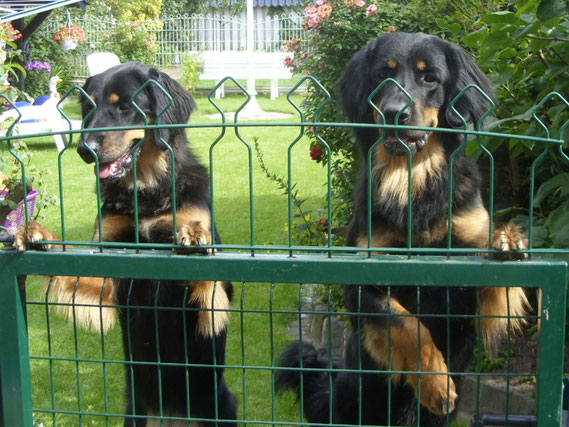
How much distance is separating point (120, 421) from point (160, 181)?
1759 mm

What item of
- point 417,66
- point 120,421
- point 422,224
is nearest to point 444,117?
point 417,66

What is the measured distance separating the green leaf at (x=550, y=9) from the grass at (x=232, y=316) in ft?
4.11

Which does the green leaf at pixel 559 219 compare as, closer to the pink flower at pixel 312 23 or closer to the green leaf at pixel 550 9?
the green leaf at pixel 550 9

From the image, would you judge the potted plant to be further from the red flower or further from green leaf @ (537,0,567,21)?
green leaf @ (537,0,567,21)

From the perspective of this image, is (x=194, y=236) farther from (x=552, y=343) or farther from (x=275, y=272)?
(x=552, y=343)

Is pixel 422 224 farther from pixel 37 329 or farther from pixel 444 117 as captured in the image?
pixel 37 329

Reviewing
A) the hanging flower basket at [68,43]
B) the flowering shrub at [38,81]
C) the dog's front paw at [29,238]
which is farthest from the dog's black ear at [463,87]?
the hanging flower basket at [68,43]

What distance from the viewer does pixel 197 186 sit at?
3377 millimetres

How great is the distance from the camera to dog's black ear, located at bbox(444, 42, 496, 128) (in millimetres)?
3230

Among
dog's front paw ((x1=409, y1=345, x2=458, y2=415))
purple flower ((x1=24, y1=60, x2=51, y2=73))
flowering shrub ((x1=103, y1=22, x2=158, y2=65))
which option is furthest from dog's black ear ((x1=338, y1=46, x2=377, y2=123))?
flowering shrub ((x1=103, y1=22, x2=158, y2=65))

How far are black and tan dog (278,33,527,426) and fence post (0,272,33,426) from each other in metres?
1.34

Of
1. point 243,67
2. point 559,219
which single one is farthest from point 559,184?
point 243,67

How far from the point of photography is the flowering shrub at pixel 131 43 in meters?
19.0

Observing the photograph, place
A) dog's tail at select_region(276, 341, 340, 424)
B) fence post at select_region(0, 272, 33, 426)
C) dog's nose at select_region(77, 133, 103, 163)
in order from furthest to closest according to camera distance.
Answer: dog's tail at select_region(276, 341, 340, 424), dog's nose at select_region(77, 133, 103, 163), fence post at select_region(0, 272, 33, 426)
